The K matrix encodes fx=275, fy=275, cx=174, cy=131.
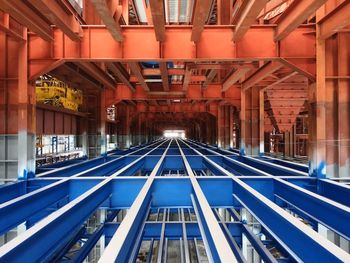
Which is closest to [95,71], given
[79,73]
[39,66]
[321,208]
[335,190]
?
[79,73]

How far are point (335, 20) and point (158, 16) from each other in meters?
3.92

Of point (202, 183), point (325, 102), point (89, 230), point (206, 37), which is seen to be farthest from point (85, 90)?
point (325, 102)

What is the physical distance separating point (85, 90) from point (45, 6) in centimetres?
936

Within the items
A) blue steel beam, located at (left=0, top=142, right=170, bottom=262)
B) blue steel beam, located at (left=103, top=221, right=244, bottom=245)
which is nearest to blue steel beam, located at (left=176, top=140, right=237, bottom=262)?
blue steel beam, located at (left=0, top=142, right=170, bottom=262)

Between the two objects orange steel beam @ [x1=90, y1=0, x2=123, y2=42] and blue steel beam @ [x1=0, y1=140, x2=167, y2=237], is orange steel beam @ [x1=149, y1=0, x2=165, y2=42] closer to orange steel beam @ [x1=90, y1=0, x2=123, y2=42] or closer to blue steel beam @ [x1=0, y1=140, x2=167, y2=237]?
orange steel beam @ [x1=90, y1=0, x2=123, y2=42]

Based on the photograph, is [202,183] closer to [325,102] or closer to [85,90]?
[325,102]

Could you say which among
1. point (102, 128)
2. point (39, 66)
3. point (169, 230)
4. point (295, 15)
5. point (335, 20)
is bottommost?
point (169, 230)

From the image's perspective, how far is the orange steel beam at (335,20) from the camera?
550 cm

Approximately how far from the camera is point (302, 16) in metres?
5.21

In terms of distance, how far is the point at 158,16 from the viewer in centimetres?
502

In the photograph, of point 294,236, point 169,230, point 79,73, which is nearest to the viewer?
point 294,236

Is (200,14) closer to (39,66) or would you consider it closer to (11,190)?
(39,66)

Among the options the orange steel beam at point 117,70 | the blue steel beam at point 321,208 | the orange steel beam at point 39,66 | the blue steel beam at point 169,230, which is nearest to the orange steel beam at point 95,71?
the orange steel beam at point 117,70

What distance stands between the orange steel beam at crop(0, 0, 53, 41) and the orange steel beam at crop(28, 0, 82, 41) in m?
0.38
